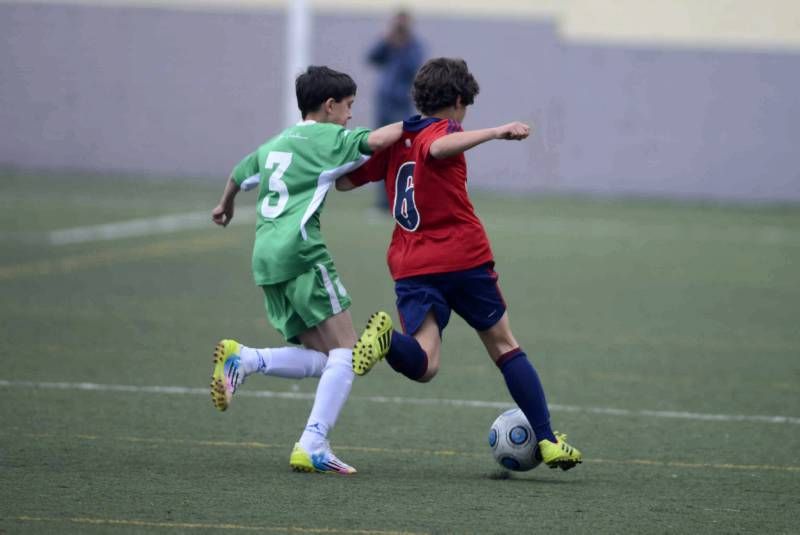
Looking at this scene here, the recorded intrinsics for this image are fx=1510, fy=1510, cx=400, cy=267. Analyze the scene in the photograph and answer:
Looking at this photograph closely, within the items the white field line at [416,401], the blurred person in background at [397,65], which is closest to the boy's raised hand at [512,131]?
the white field line at [416,401]

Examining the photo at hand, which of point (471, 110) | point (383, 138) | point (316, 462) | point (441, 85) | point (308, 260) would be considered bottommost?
point (316, 462)

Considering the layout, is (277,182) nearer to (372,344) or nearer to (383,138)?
(383,138)

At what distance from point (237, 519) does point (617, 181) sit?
69.7 ft

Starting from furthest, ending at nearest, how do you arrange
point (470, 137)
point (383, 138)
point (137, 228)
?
point (137, 228)
point (383, 138)
point (470, 137)

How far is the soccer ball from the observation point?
6141 mm

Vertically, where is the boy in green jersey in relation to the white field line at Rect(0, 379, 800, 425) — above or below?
above

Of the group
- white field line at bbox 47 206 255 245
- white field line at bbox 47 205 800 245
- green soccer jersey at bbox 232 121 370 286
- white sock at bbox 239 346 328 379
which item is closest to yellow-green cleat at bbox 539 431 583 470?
white sock at bbox 239 346 328 379

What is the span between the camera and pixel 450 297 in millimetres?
6172

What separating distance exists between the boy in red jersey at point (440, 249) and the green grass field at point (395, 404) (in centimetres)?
41

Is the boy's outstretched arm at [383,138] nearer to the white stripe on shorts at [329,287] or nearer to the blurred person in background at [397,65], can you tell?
the white stripe on shorts at [329,287]

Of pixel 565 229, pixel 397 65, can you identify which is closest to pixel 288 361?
pixel 565 229

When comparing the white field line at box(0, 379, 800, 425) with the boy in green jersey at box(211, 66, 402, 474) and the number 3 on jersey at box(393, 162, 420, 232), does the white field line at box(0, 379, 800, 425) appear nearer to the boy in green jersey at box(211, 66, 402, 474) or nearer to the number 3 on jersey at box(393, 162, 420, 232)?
the boy in green jersey at box(211, 66, 402, 474)

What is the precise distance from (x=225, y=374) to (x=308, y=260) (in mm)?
575

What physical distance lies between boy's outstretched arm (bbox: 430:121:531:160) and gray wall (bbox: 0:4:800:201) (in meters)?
19.4
